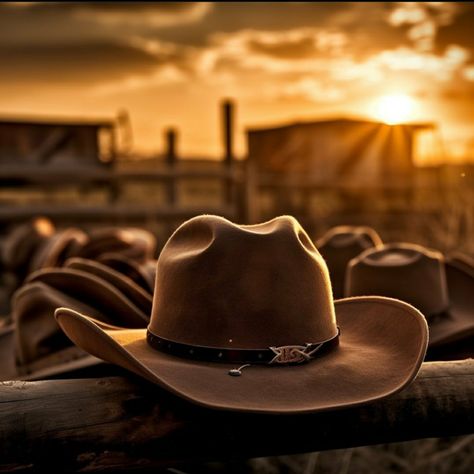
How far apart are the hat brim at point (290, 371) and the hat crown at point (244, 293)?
77 millimetres

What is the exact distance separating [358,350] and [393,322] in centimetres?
14

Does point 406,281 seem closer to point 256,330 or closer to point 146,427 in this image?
point 256,330

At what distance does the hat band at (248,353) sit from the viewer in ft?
5.79

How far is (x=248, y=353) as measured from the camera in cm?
177

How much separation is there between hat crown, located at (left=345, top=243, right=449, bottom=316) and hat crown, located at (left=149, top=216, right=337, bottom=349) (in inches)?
53.6

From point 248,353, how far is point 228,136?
31.7 ft

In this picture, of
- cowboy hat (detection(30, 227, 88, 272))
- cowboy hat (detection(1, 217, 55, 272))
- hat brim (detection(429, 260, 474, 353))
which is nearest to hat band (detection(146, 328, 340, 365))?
hat brim (detection(429, 260, 474, 353))

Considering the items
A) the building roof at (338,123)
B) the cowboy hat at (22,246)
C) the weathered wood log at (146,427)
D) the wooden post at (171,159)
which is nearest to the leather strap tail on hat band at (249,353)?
the weathered wood log at (146,427)

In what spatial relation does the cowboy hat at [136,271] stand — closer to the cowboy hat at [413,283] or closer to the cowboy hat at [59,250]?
the cowboy hat at [413,283]

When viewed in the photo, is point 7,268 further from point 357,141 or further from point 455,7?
point 357,141

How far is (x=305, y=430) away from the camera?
1636 millimetres

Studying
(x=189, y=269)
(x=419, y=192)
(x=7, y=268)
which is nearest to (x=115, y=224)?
(x=7, y=268)

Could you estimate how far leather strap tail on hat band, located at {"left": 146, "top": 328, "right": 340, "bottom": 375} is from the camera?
1.76 m

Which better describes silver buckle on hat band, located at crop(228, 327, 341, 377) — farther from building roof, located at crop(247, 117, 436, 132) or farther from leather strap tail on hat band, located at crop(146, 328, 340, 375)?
building roof, located at crop(247, 117, 436, 132)
